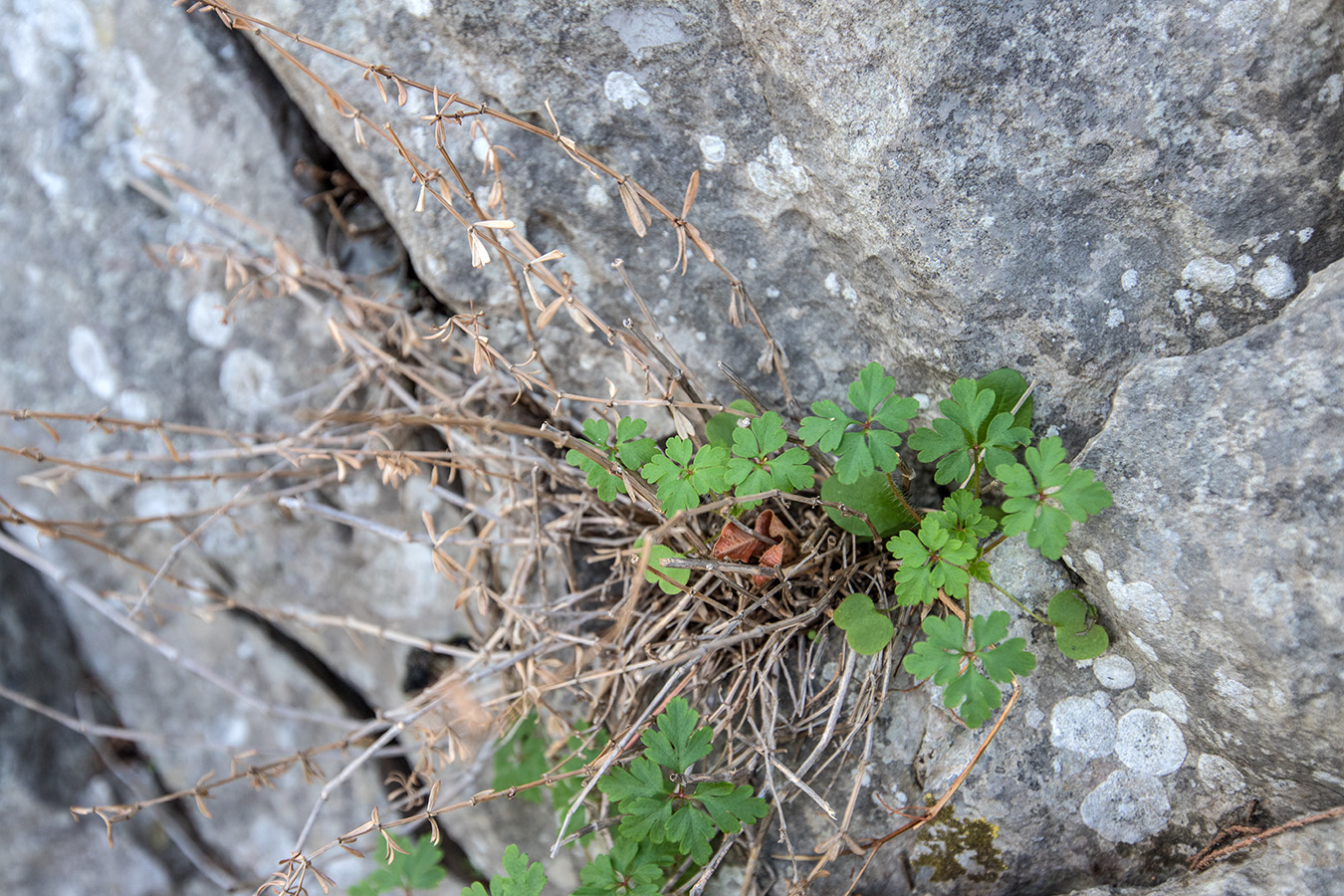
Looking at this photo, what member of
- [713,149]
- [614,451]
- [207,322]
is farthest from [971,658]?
[207,322]

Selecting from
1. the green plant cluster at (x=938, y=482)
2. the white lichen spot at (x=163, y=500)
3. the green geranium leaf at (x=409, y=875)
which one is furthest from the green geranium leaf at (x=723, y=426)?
the white lichen spot at (x=163, y=500)

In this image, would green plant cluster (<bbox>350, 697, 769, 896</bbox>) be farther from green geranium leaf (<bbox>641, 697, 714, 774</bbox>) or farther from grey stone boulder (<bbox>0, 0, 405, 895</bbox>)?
grey stone boulder (<bbox>0, 0, 405, 895</bbox>)

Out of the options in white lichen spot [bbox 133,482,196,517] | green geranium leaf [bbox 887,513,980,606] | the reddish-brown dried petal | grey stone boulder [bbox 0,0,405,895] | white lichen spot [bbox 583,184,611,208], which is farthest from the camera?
white lichen spot [bbox 133,482,196,517]

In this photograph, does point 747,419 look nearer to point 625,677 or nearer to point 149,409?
point 625,677

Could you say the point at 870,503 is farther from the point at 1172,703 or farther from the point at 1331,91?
the point at 1331,91

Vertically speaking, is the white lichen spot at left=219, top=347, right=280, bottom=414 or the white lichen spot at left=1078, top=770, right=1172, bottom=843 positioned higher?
the white lichen spot at left=219, top=347, right=280, bottom=414

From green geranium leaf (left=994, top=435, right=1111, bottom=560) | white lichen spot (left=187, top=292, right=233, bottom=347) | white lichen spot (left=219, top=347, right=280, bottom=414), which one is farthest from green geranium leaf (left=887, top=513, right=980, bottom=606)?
white lichen spot (left=187, top=292, right=233, bottom=347)
